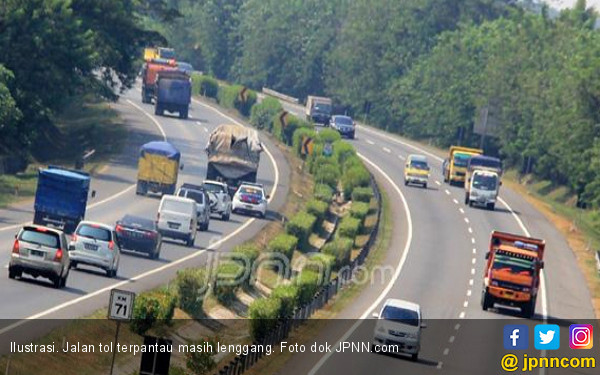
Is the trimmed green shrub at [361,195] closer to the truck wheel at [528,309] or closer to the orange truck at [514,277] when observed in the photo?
the orange truck at [514,277]

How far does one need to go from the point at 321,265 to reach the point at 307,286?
834 centimetres

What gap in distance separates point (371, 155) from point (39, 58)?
4023 centimetres

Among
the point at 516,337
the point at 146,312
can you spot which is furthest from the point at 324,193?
the point at 146,312

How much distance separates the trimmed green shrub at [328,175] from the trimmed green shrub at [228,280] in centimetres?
3999

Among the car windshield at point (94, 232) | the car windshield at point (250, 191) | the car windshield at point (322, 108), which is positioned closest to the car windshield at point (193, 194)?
the car windshield at point (250, 191)

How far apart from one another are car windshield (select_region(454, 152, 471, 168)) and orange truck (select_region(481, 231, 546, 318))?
155 feet

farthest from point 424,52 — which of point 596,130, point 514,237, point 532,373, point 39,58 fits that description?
point 532,373

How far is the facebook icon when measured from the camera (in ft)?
172

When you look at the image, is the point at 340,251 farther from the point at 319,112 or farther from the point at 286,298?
the point at 319,112

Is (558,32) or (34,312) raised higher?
(558,32)

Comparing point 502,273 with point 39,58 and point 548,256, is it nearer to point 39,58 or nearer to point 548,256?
point 548,256

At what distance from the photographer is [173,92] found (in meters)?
127

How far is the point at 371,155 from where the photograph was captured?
123625mm

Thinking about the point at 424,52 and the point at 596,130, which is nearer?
the point at 596,130
